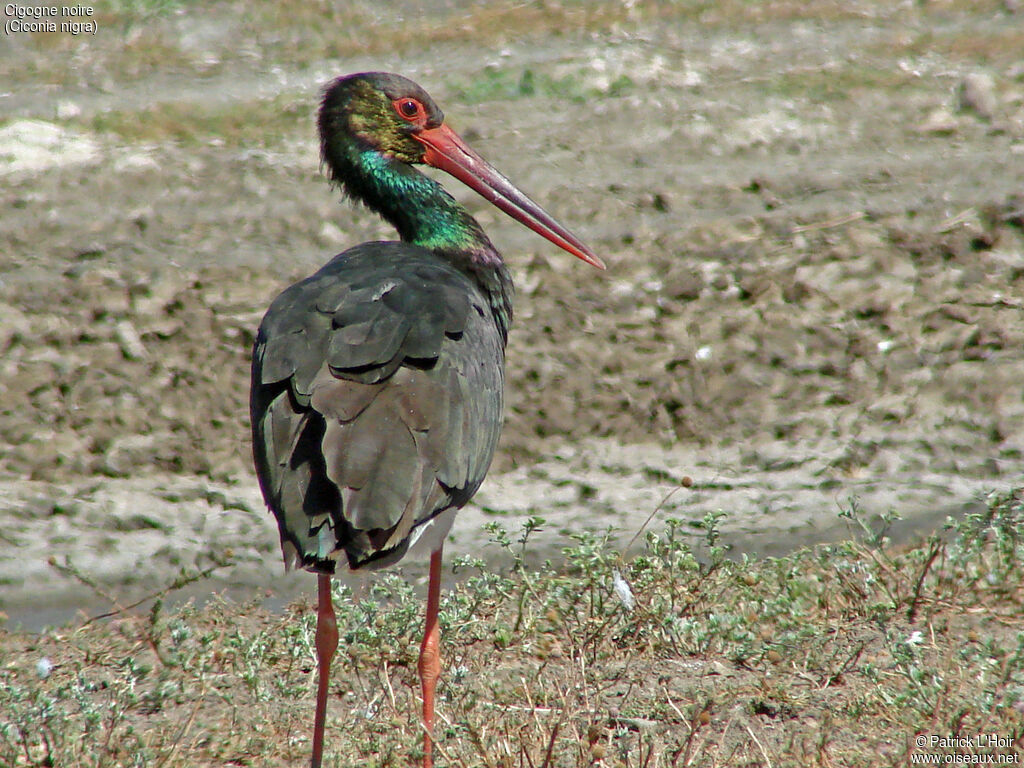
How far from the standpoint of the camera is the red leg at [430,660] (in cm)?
359

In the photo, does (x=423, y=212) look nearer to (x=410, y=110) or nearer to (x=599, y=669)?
(x=410, y=110)

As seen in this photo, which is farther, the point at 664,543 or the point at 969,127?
the point at 969,127

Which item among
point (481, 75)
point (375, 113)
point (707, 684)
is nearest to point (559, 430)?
point (375, 113)

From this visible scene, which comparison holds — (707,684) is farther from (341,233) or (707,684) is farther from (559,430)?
(341,233)

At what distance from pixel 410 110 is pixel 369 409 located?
2.08m

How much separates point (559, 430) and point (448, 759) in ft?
10.0

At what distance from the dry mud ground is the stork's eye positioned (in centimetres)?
178

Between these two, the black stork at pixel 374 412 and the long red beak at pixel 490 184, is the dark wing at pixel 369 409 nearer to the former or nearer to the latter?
the black stork at pixel 374 412

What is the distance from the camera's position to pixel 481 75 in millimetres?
8867

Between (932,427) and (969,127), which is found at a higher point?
(969,127)

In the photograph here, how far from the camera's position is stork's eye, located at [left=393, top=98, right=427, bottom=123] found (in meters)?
5.05

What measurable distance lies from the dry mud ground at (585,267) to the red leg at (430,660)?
1510 millimetres

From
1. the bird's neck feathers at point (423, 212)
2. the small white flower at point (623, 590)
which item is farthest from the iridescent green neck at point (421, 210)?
the small white flower at point (623, 590)

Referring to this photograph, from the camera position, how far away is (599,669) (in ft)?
13.6
